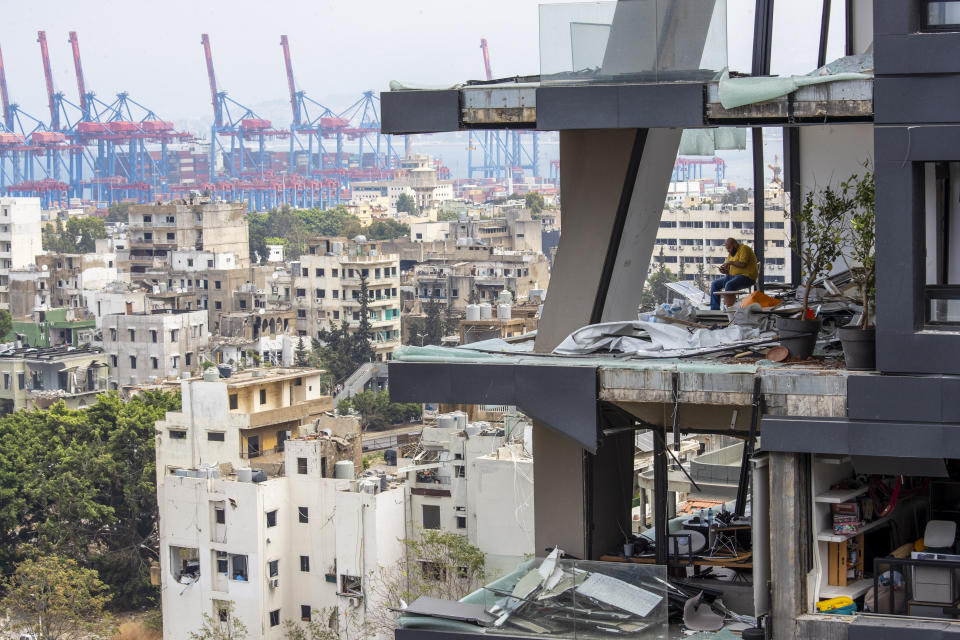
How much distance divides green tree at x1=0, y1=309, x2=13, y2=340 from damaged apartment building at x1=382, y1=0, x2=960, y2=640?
6431 centimetres

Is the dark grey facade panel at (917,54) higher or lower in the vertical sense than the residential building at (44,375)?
higher

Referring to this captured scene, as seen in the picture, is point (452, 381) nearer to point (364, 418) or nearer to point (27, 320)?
point (364, 418)

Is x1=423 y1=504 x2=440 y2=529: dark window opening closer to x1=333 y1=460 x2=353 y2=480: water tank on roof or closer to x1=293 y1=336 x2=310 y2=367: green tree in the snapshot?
x1=333 y1=460 x2=353 y2=480: water tank on roof

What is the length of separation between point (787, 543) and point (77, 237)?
118079 millimetres

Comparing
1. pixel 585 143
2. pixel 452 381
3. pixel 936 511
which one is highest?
pixel 585 143

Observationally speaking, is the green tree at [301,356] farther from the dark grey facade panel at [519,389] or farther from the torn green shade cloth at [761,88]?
the torn green shade cloth at [761,88]

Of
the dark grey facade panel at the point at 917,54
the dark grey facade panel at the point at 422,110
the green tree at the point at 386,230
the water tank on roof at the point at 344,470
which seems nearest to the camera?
the dark grey facade panel at the point at 917,54

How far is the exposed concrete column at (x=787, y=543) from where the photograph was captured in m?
9.44

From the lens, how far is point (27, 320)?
76.1 m

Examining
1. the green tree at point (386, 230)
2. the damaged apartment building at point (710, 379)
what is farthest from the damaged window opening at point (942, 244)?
the green tree at point (386, 230)

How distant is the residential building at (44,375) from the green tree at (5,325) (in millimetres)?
9913

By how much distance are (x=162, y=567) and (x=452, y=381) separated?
75.0ft

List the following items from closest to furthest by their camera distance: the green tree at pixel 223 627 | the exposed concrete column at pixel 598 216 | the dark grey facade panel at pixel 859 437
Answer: the dark grey facade panel at pixel 859 437, the exposed concrete column at pixel 598 216, the green tree at pixel 223 627

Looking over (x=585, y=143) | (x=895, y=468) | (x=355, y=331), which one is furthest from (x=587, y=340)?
(x=355, y=331)
